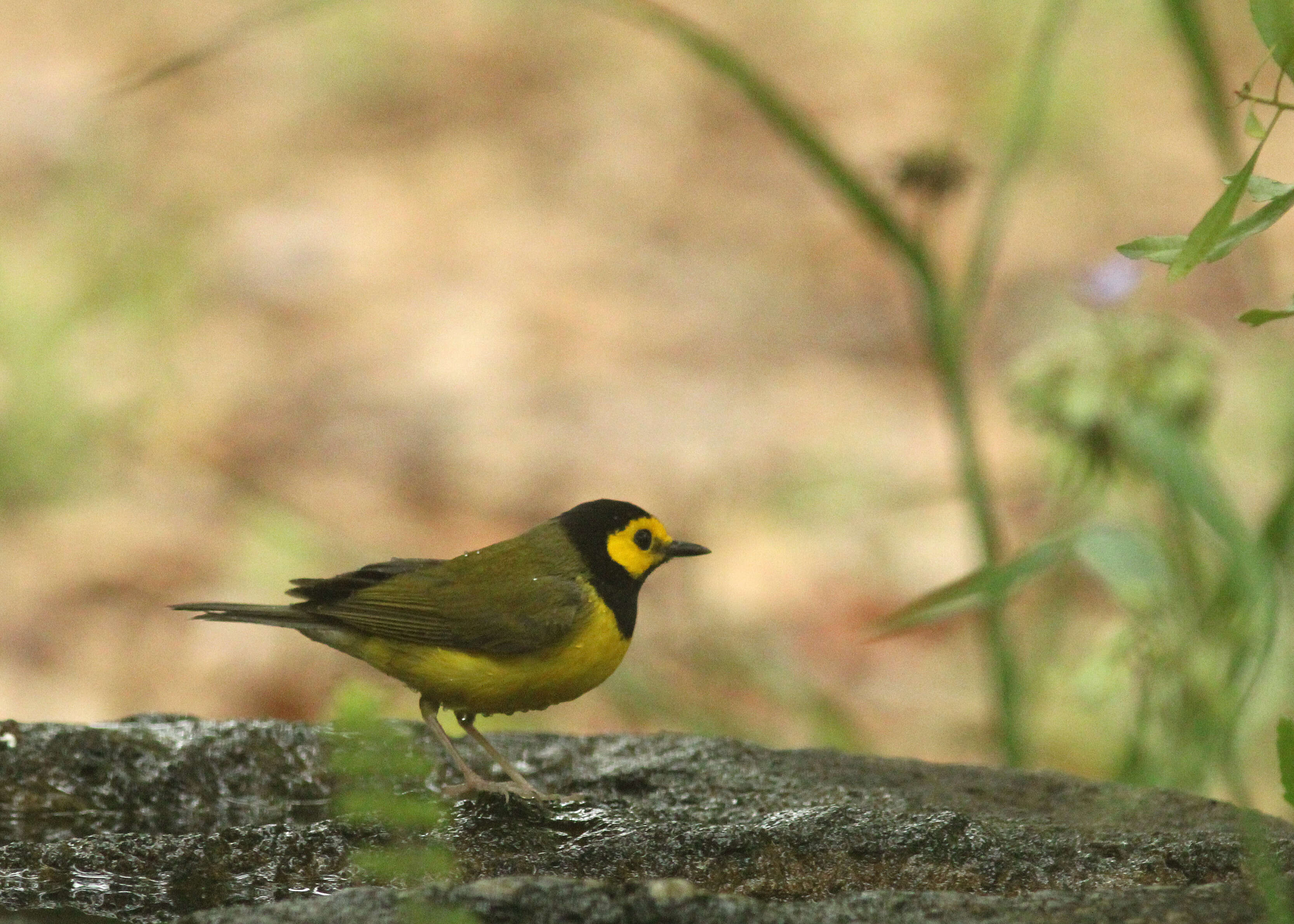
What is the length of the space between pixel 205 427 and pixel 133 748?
445 cm

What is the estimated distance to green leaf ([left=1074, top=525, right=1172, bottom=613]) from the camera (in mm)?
3990

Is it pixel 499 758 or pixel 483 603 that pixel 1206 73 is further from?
pixel 499 758

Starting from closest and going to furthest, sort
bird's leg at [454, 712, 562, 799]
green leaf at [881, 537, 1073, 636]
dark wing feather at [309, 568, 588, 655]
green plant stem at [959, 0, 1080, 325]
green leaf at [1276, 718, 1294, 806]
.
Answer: green leaf at [1276, 718, 1294, 806] < green leaf at [881, 537, 1073, 636] < bird's leg at [454, 712, 562, 799] < dark wing feather at [309, 568, 588, 655] < green plant stem at [959, 0, 1080, 325]

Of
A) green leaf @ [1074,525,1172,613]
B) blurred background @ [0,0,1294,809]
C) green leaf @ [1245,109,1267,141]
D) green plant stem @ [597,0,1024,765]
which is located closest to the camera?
green leaf @ [1245,109,1267,141]

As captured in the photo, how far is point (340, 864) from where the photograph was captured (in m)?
2.88

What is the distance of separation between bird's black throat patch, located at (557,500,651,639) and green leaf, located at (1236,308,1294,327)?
185 centimetres

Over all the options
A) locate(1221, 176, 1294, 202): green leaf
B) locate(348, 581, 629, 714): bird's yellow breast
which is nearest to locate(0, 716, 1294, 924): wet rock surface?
locate(348, 581, 629, 714): bird's yellow breast

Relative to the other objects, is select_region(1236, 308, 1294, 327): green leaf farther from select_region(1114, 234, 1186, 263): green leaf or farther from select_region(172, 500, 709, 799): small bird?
select_region(172, 500, 709, 799): small bird

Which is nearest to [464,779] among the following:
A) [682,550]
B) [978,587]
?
[682,550]

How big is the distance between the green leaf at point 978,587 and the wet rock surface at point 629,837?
1.13 ft

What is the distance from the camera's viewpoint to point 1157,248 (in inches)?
84.0

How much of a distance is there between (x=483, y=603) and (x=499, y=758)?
0.35 m

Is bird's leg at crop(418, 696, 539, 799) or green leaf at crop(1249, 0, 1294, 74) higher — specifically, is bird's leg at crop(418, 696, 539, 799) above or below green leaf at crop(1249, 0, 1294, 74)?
below

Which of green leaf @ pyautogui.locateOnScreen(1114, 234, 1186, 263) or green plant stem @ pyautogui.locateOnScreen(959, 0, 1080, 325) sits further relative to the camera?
green plant stem @ pyautogui.locateOnScreen(959, 0, 1080, 325)
